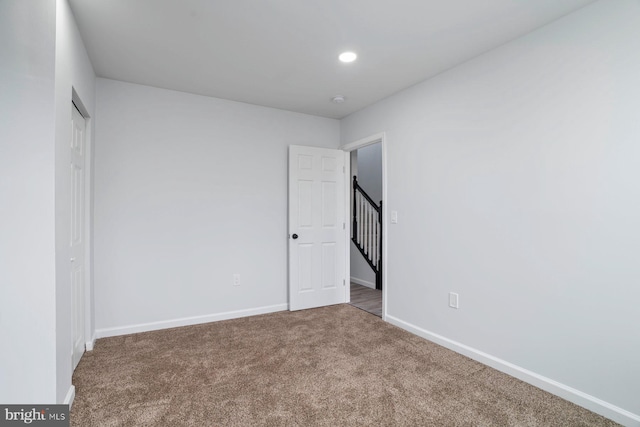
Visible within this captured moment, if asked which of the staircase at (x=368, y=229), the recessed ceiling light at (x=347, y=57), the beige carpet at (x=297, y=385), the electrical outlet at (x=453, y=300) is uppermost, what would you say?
the recessed ceiling light at (x=347, y=57)

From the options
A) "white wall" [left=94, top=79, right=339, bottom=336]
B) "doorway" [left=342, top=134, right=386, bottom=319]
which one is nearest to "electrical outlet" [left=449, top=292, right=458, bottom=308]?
"doorway" [left=342, top=134, right=386, bottom=319]

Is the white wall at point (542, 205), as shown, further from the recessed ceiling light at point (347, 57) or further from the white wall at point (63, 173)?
the white wall at point (63, 173)

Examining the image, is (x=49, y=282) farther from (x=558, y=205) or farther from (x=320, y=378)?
(x=558, y=205)

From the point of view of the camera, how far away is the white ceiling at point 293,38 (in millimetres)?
2066

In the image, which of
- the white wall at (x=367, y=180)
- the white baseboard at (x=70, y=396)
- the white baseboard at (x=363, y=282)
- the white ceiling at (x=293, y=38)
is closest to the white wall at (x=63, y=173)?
the white baseboard at (x=70, y=396)

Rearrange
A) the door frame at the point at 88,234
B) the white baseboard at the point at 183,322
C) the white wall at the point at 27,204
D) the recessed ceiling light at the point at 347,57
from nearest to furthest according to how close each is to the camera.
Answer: the white wall at the point at 27,204, the recessed ceiling light at the point at 347,57, the door frame at the point at 88,234, the white baseboard at the point at 183,322

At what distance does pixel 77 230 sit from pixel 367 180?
4.77m

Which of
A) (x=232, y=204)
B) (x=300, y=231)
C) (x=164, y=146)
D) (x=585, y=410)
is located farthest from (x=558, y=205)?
(x=164, y=146)

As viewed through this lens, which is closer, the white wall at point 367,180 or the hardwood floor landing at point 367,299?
the hardwood floor landing at point 367,299

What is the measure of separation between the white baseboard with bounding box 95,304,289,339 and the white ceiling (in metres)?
2.45

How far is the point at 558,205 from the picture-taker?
2162mm

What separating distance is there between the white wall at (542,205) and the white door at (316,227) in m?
1.27

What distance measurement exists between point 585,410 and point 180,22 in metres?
3.62

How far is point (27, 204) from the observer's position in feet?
5.49
